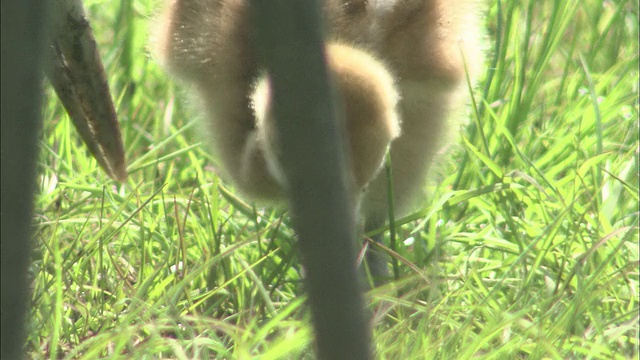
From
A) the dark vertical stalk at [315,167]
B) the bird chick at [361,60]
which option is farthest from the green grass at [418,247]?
the dark vertical stalk at [315,167]

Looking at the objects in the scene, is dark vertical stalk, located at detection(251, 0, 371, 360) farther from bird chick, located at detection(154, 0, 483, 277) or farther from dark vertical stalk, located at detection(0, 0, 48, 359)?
bird chick, located at detection(154, 0, 483, 277)

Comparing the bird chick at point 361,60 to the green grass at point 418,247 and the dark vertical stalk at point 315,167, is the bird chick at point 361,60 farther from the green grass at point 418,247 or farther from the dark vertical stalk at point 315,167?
the dark vertical stalk at point 315,167

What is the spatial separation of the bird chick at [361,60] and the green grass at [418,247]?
0.10 m

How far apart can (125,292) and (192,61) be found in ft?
1.36

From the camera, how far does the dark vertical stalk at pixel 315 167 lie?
56cm

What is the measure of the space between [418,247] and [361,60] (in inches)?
20.2

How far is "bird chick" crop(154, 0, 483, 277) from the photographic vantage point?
1.51 meters

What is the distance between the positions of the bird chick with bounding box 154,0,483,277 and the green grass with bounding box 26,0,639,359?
3.8 inches

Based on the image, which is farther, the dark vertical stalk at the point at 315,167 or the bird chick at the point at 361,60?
the bird chick at the point at 361,60

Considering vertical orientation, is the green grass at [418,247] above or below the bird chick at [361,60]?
below

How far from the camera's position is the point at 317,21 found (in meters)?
0.57

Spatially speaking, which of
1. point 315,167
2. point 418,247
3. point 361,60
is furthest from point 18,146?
point 418,247

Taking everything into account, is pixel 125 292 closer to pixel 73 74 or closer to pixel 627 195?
pixel 73 74

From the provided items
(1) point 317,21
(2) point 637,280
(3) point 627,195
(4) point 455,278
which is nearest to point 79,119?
(4) point 455,278
